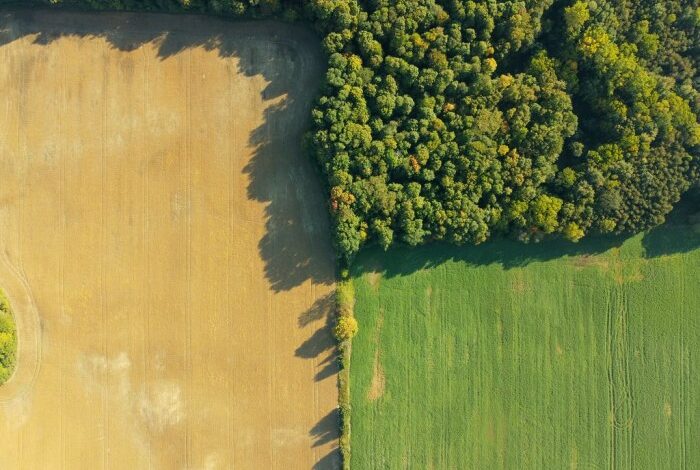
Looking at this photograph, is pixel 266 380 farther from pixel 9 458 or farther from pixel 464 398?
pixel 9 458

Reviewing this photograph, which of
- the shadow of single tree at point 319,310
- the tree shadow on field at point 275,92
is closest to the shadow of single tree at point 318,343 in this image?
the shadow of single tree at point 319,310

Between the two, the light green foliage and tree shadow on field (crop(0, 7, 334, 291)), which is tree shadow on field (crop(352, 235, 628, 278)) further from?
the light green foliage

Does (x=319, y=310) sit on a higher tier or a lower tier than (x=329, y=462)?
higher

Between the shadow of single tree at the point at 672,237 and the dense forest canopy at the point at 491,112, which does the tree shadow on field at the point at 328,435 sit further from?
the shadow of single tree at the point at 672,237

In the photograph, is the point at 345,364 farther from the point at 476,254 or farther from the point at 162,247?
the point at 162,247

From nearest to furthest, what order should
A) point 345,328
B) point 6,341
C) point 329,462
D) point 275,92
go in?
point 345,328, point 6,341, point 275,92, point 329,462

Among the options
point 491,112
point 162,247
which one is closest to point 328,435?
point 162,247
